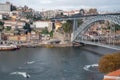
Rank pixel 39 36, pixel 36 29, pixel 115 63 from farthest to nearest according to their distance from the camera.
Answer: pixel 36 29
pixel 39 36
pixel 115 63

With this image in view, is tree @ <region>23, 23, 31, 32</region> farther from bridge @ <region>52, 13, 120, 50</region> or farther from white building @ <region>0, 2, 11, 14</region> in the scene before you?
white building @ <region>0, 2, 11, 14</region>

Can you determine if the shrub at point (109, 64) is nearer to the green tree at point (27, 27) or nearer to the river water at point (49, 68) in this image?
the river water at point (49, 68)

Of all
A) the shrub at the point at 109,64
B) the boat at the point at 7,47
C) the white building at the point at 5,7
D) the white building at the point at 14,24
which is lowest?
the boat at the point at 7,47

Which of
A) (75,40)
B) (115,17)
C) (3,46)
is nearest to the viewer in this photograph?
(115,17)

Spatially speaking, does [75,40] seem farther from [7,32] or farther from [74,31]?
[7,32]

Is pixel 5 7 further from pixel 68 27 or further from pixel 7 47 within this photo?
pixel 7 47

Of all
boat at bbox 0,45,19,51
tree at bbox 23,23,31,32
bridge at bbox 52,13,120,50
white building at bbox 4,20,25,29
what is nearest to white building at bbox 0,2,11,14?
tree at bbox 23,23,31,32

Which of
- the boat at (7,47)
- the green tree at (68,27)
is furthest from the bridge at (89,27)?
the boat at (7,47)

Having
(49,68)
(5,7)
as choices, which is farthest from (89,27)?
(5,7)

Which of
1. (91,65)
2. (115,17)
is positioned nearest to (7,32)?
(115,17)

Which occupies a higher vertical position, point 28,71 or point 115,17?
point 115,17

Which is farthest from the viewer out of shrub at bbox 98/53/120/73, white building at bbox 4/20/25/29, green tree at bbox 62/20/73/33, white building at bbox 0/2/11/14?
white building at bbox 0/2/11/14
